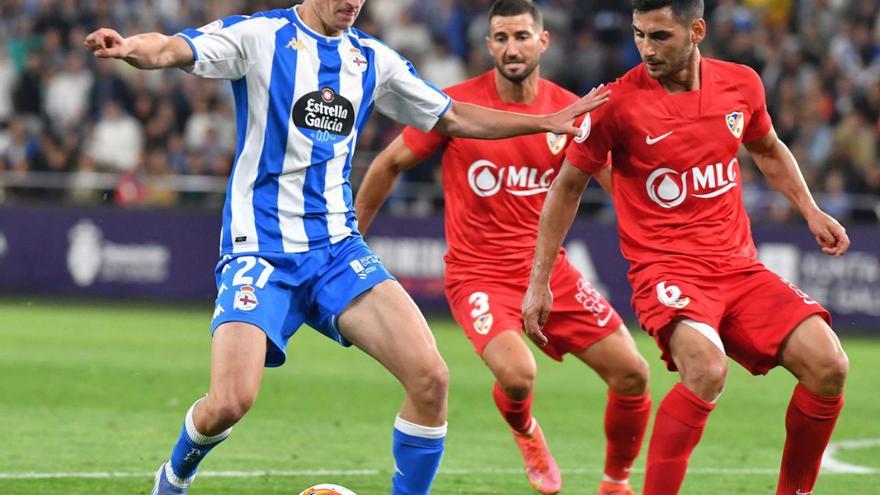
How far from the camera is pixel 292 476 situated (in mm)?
8406

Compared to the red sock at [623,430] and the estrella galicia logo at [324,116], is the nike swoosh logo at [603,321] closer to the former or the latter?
the red sock at [623,430]

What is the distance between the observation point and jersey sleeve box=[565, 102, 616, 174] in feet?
22.7

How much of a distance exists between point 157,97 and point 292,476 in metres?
13.4

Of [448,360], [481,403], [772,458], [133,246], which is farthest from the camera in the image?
[133,246]

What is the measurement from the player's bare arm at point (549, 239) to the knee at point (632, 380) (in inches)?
50.9

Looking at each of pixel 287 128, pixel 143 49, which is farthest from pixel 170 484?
pixel 143 49

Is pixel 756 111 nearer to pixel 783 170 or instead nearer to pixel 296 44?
pixel 783 170

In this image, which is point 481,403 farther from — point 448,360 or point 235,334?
point 235,334

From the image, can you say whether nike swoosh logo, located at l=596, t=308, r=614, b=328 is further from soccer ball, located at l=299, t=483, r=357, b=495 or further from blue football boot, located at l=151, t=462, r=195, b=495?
blue football boot, located at l=151, t=462, r=195, b=495

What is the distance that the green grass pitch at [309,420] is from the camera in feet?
27.6

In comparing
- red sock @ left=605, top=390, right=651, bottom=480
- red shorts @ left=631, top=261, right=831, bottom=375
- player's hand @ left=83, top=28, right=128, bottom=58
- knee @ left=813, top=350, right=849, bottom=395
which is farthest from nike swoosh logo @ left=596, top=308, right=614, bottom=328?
player's hand @ left=83, top=28, right=128, bottom=58

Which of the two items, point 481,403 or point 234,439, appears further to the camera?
point 481,403

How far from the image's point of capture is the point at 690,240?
694 centimetres

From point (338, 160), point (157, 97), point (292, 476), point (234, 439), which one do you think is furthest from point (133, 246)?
point (338, 160)
